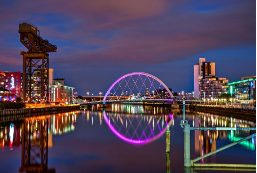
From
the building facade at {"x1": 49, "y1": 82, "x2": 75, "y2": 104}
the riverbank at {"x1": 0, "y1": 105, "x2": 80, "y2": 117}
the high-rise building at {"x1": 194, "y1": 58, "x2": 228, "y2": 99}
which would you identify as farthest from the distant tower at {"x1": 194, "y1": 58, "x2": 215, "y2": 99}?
the riverbank at {"x1": 0, "y1": 105, "x2": 80, "y2": 117}

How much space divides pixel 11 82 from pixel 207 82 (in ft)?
325

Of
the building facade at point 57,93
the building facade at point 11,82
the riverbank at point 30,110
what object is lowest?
the riverbank at point 30,110

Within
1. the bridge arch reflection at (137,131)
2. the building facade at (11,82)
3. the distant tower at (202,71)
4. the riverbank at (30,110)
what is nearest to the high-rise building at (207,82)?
the distant tower at (202,71)

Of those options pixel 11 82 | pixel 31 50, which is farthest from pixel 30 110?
pixel 11 82

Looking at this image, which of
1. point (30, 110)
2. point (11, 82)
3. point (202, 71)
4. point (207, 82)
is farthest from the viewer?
point (202, 71)

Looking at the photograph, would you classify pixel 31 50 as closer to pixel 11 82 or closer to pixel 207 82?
pixel 11 82

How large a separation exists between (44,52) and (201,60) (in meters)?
113

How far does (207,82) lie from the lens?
15800cm

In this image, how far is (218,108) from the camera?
6738cm

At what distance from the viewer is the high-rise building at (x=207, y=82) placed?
154375mm

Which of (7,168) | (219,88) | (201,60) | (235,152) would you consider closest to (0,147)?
(7,168)

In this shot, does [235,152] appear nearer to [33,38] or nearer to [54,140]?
[54,140]

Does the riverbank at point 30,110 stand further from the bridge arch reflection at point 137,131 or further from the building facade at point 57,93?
the building facade at point 57,93

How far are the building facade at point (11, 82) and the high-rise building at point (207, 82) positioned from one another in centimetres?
9067
